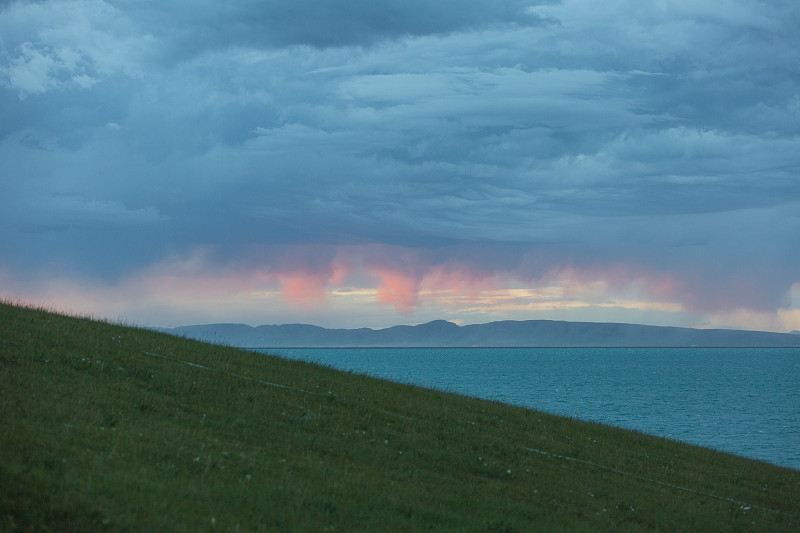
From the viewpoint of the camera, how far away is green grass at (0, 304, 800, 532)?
417 inches

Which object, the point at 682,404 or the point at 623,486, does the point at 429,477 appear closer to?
the point at 623,486

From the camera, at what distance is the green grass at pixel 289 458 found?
A: 10594 millimetres

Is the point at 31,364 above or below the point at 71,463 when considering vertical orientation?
above

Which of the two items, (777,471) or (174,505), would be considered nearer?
(174,505)

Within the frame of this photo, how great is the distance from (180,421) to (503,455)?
8618 mm

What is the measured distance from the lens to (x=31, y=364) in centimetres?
1691

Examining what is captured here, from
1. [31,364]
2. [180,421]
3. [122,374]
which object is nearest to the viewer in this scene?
[180,421]

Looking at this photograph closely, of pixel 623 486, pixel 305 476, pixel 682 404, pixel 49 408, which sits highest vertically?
pixel 49 408

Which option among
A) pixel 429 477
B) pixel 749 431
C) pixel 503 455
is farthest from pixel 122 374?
pixel 749 431

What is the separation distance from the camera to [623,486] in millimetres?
17891

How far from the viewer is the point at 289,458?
46.3ft

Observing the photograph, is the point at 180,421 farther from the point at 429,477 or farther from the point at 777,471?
the point at 777,471

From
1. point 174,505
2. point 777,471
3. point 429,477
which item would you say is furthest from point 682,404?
point 174,505

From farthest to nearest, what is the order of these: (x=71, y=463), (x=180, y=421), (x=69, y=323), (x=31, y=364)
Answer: (x=69, y=323), (x=31, y=364), (x=180, y=421), (x=71, y=463)
